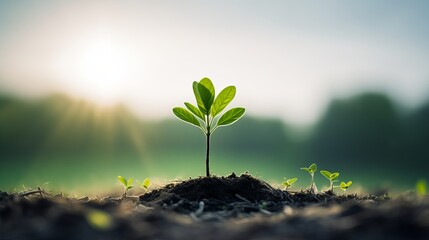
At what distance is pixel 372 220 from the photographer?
2143 millimetres

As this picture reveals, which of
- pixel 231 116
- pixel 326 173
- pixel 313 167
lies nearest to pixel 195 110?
pixel 231 116

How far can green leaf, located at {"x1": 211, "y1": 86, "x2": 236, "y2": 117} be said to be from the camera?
4234 millimetres

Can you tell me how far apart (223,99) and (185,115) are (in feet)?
1.30

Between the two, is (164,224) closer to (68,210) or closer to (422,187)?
(68,210)

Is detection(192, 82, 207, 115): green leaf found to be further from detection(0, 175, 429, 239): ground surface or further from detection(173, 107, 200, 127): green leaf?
detection(0, 175, 429, 239): ground surface

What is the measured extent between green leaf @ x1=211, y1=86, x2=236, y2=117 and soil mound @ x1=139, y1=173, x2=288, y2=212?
2.13ft

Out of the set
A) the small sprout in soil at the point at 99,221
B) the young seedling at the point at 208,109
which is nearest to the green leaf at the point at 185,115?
the young seedling at the point at 208,109

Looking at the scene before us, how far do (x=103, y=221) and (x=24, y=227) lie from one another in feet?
1.54

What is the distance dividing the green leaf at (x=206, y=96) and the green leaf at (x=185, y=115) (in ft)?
0.60

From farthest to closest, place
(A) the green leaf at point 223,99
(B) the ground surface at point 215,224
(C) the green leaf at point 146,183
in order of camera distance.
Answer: (C) the green leaf at point 146,183 → (A) the green leaf at point 223,99 → (B) the ground surface at point 215,224

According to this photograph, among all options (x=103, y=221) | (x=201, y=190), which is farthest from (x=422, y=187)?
(x=103, y=221)

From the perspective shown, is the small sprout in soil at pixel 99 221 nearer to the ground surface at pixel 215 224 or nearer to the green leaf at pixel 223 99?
the ground surface at pixel 215 224

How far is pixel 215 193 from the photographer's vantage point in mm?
3844

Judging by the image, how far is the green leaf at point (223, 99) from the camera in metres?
4.23
